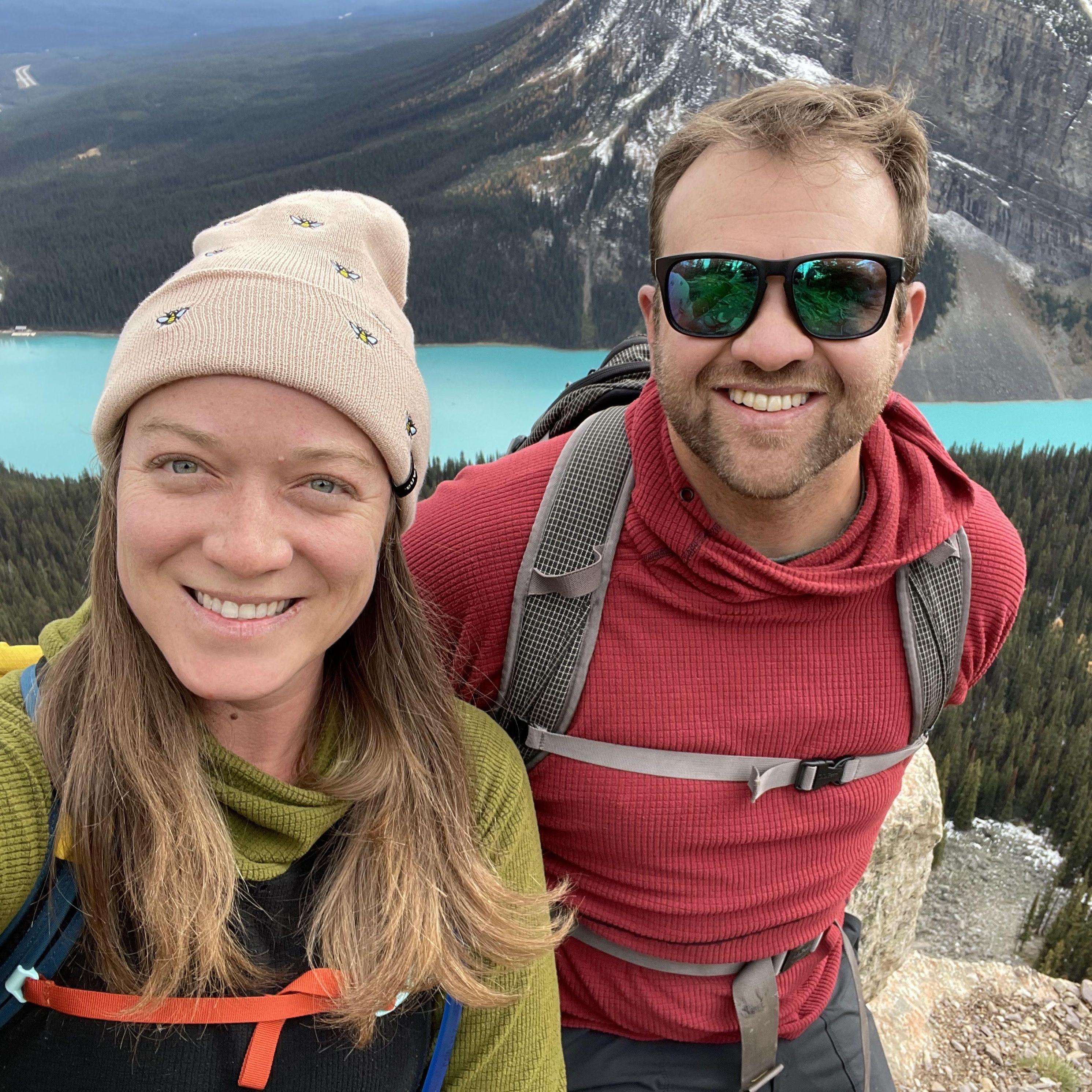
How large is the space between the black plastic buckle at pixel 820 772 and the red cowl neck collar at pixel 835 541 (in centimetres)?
49

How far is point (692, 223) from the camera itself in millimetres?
2336

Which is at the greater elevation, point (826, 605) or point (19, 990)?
point (826, 605)

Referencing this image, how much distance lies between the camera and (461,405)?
41.5 m

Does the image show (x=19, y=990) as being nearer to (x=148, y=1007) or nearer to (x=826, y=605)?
(x=148, y=1007)

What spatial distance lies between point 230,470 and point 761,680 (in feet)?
4.92

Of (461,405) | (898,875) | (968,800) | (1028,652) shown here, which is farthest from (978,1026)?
(461,405)

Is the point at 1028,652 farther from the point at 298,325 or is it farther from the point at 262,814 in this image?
the point at 298,325

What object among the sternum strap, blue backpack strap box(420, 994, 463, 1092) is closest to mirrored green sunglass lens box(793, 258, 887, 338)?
the sternum strap

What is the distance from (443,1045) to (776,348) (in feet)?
5.88

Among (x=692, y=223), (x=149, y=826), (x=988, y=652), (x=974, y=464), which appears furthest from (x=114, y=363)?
(x=974, y=464)

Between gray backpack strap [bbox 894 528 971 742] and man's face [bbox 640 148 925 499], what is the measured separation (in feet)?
1.28

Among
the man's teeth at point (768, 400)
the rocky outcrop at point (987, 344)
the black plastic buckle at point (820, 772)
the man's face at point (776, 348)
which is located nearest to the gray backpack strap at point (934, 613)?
the black plastic buckle at point (820, 772)

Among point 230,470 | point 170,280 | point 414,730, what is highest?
point 170,280

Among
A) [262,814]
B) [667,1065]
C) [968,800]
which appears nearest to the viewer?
[262,814]
